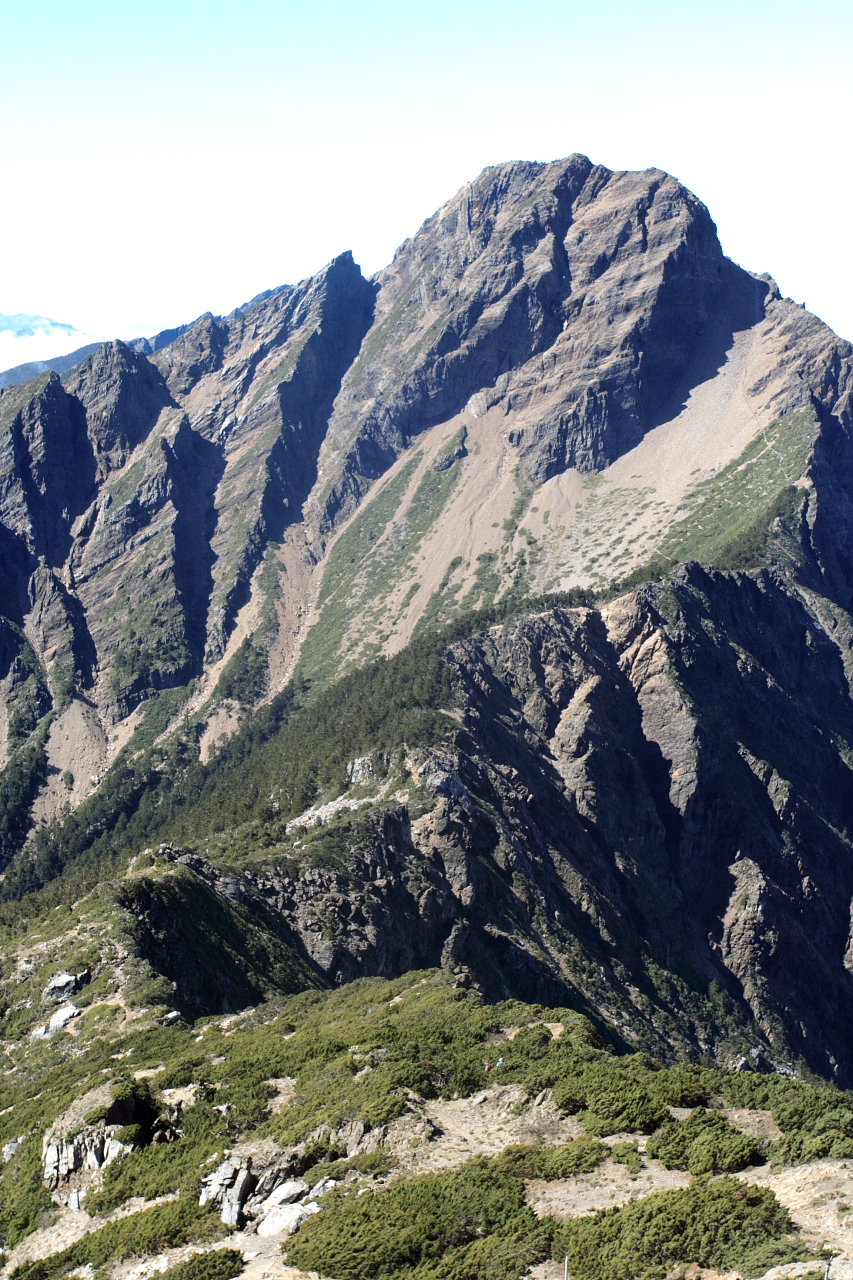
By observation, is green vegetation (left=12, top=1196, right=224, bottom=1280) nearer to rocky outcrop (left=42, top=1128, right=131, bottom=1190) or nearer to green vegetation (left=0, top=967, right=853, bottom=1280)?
green vegetation (left=0, top=967, right=853, bottom=1280)

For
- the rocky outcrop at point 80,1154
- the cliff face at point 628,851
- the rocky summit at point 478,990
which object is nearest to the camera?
the rocky summit at point 478,990

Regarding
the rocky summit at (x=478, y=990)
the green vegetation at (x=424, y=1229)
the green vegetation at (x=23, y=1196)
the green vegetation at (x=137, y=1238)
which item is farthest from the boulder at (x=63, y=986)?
the green vegetation at (x=424, y=1229)

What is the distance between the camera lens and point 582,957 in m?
119

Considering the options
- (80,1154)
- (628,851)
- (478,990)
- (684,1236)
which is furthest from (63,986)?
(628,851)

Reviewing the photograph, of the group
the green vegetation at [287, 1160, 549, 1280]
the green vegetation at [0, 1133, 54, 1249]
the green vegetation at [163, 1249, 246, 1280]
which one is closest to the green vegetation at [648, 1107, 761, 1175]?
the green vegetation at [287, 1160, 549, 1280]

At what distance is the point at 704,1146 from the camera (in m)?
38.6

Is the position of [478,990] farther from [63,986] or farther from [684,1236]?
[684,1236]

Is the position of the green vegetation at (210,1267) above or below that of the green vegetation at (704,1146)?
above

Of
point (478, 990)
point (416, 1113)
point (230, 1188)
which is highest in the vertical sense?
point (230, 1188)

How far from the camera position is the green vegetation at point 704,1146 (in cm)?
3762

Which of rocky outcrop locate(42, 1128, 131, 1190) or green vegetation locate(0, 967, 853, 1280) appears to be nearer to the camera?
green vegetation locate(0, 967, 853, 1280)

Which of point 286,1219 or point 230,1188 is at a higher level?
point 230,1188

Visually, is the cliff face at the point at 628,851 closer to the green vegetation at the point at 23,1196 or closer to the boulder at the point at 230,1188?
the green vegetation at the point at 23,1196

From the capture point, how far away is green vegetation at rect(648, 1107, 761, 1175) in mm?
37625
